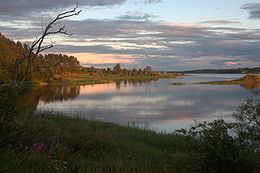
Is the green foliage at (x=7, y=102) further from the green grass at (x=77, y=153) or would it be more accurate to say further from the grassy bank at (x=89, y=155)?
the green grass at (x=77, y=153)

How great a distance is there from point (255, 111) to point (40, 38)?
10.7 metres

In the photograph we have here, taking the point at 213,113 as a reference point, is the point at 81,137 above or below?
above

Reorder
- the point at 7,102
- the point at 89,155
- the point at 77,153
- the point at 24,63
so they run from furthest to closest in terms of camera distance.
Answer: the point at 24,63
the point at 89,155
the point at 77,153
the point at 7,102

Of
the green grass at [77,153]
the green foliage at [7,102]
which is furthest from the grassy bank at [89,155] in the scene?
the green foliage at [7,102]

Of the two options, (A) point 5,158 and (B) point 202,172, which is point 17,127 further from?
(B) point 202,172

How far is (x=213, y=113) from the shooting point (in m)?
30.5

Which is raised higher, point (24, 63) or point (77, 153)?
point (24, 63)

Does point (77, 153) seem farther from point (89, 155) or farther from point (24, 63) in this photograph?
point (24, 63)

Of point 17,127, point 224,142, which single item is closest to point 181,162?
point 224,142

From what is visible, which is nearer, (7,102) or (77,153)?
(7,102)

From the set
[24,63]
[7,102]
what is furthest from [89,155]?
[24,63]

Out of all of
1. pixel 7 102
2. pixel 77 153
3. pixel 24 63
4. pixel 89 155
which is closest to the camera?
pixel 7 102

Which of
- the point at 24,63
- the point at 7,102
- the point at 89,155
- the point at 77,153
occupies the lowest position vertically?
the point at 89,155

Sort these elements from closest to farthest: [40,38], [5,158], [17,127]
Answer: [5,158] → [17,127] → [40,38]
